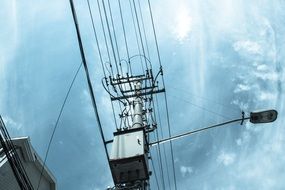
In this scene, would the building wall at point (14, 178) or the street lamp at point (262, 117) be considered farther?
the building wall at point (14, 178)

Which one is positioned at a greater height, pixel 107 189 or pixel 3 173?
pixel 107 189

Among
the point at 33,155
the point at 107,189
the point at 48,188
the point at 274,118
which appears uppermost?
the point at 274,118

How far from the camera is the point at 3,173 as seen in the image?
1150 cm

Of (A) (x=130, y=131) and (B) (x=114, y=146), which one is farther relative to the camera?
(A) (x=130, y=131)

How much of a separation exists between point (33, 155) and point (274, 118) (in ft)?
30.8

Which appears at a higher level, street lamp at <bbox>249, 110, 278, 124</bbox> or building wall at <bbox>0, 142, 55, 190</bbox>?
street lamp at <bbox>249, 110, 278, 124</bbox>

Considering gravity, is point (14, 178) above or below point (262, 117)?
below

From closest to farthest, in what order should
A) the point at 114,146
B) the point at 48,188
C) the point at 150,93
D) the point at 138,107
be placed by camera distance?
the point at 114,146
the point at 138,107
the point at 150,93
the point at 48,188

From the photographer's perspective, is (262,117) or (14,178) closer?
(262,117)

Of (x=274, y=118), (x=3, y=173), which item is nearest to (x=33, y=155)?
(x=3, y=173)

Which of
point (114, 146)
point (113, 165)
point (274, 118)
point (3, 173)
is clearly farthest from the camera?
point (3, 173)

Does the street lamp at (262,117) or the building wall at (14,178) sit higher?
the street lamp at (262,117)

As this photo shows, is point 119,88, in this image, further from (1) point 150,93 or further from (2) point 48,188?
(2) point 48,188

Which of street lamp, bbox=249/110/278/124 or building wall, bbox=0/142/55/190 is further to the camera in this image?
building wall, bbox=0/142/55/190
